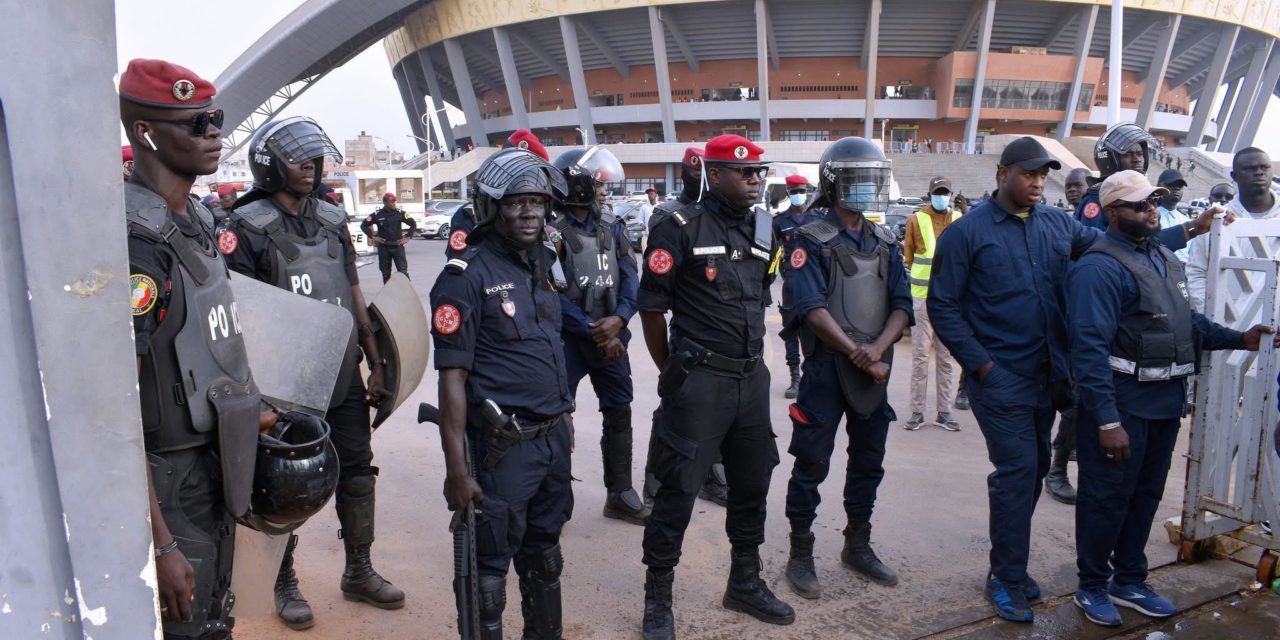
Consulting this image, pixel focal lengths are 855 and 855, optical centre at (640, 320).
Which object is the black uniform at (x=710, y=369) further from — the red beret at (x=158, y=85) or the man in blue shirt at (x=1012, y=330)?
the red beret at (x=158, y=85)

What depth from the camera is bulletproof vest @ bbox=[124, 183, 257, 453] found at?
2.10 m

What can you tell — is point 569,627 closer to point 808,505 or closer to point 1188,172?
point 808,505

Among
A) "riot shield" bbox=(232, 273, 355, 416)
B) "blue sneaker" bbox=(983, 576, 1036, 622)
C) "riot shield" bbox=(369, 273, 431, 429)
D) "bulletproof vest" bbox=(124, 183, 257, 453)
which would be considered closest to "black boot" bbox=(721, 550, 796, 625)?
"blue sneaker" bbox=(983, 576, 1036, 622)

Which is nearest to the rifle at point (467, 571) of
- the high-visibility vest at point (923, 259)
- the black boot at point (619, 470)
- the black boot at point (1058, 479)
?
the black boot at point (619, 470)

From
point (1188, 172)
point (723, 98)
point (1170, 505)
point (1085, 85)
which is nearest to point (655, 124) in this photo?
point (723, 98)

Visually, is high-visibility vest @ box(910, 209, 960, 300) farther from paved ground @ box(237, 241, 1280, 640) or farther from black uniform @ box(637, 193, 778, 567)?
black uniform @ box(637, 193, 778, 567)

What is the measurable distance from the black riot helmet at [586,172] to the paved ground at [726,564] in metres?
1.40

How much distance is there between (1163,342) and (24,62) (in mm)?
3880

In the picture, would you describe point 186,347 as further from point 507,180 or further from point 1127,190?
point 1127,190

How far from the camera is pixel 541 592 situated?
3129mm

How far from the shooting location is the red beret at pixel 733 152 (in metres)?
3.61

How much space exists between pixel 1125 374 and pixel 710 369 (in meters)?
1.76

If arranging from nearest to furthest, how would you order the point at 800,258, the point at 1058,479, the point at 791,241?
the point at 800,258 → the point at 791,241 → the point at 1058,479

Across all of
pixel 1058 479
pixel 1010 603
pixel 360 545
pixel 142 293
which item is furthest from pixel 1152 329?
pixel 142 293
